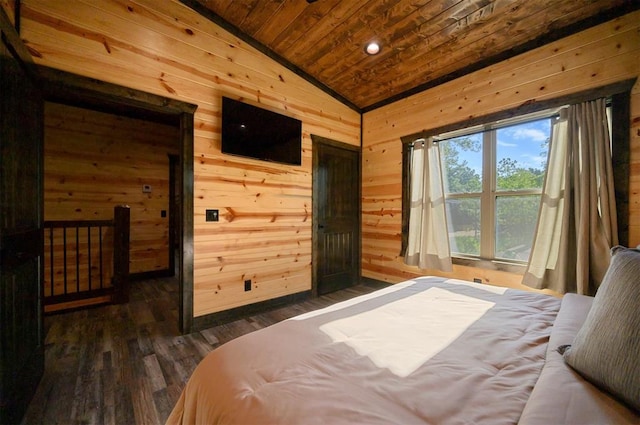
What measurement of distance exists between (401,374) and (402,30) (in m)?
2.84

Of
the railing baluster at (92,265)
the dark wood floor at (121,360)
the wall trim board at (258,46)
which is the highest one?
the wall trim board at (258,46)

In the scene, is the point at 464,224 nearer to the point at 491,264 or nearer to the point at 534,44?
the point at 491,264

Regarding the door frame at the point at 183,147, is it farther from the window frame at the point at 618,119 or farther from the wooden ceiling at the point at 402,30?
the window frame at the point at 618,119

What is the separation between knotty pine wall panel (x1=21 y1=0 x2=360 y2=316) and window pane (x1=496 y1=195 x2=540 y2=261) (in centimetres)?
222

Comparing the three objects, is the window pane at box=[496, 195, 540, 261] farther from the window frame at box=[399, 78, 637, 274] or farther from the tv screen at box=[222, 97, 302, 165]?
the tv screen at box=[222, 97, 302, 165]

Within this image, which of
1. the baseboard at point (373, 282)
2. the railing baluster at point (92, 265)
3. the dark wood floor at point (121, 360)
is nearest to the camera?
the dark wood floor at point (121, 360)

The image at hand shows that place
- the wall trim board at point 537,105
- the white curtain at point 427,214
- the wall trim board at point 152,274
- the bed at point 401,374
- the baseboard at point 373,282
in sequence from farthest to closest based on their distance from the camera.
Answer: the wall trim board at point 152,274, the baseboard at point 373,282, the white curtain at point 427,214, the wall trim board at point 537,105, the bed at point 401,374

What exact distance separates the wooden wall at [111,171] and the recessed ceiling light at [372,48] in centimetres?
366

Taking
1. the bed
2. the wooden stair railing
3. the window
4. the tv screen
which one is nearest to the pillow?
the bed

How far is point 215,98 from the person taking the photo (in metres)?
2.58

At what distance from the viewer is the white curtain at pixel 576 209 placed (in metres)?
2.07

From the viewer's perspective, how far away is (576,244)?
85.9 inches

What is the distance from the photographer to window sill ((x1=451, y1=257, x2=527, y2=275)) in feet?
8.43

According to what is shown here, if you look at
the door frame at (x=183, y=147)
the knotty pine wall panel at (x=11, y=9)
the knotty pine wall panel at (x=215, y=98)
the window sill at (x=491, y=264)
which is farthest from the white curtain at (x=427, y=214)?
the knotty pine wall panel at (x=11, y=9)
